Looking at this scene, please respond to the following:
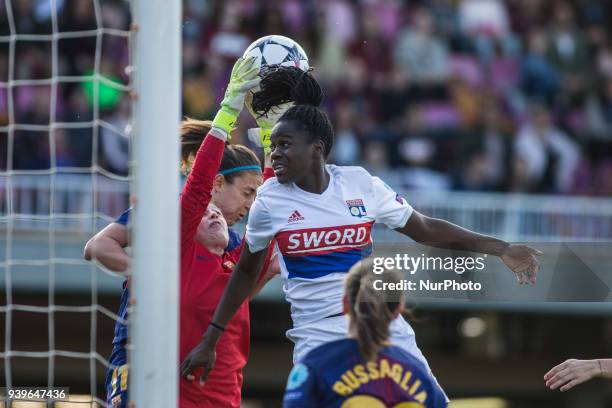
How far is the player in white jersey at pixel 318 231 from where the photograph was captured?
4473 mm

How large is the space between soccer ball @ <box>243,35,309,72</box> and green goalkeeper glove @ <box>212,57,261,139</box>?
81 millimetres

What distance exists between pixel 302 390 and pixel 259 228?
27.6 inches

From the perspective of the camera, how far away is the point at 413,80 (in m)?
13.3

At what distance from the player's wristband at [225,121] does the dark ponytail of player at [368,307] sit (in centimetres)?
88

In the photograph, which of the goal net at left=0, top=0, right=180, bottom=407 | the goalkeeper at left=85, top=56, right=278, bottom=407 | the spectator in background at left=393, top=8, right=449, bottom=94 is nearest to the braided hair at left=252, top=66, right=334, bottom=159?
the goalkeeper at left=85, top=56, right=278, bottom=407

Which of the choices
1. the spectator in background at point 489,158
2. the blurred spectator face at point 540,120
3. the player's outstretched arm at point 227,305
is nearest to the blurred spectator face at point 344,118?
the spectator in background at point 489,158

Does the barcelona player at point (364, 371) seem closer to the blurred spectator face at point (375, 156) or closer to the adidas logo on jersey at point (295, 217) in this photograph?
the adidas logo on jersey at point (295, 217)

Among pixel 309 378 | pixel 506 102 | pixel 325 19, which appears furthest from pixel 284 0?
pixel 309 378

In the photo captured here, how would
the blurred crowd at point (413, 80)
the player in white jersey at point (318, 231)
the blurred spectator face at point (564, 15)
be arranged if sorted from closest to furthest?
the player in white jersey at point (318, 231) < the blurred crowd at point (413, 80) < the blurred spectator face at point (564, 15)

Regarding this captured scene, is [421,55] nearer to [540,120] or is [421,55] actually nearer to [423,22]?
[423,22]

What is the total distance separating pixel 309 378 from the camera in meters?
4.20

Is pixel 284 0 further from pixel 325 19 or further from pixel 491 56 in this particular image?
pixel 491 56

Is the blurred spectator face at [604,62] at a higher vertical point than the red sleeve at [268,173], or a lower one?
higher

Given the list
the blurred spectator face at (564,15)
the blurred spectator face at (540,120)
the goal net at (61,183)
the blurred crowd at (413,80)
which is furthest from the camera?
the blurred spectator face at (564,15)
